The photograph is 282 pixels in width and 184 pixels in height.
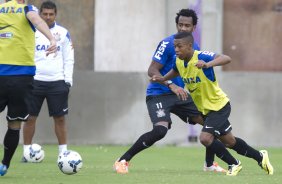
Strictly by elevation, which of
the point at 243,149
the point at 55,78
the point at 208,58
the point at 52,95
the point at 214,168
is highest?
the point at 208,58

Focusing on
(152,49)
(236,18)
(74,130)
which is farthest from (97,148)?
(236,18)

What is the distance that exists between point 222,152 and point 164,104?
910 mm

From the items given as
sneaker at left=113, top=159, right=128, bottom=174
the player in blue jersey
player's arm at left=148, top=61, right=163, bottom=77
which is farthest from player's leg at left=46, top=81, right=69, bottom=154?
player's arm at left=148, top=61, right=163, bottom=77

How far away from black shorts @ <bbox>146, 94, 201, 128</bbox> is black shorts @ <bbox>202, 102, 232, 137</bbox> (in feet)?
2.27

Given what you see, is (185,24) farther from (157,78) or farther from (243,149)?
(243,149)

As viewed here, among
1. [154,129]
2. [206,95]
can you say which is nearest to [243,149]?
[206,95]

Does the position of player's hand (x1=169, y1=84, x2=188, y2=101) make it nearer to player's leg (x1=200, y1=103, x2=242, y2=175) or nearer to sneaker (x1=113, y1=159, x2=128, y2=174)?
player's leg (x1=200, y1=103, x2=242, y2=175)

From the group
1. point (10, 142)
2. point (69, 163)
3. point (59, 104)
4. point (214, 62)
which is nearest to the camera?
point (69, 163)

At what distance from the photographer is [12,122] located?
35.0 ft

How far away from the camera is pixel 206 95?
1110 centimetres

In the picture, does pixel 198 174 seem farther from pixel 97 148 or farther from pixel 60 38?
pixel 97 148

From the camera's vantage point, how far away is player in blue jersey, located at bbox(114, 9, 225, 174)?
1149 centimetres

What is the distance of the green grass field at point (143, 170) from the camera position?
10.4 metres

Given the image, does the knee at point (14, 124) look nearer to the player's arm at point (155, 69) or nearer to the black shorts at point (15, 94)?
the black shorts at point (15, 94)
